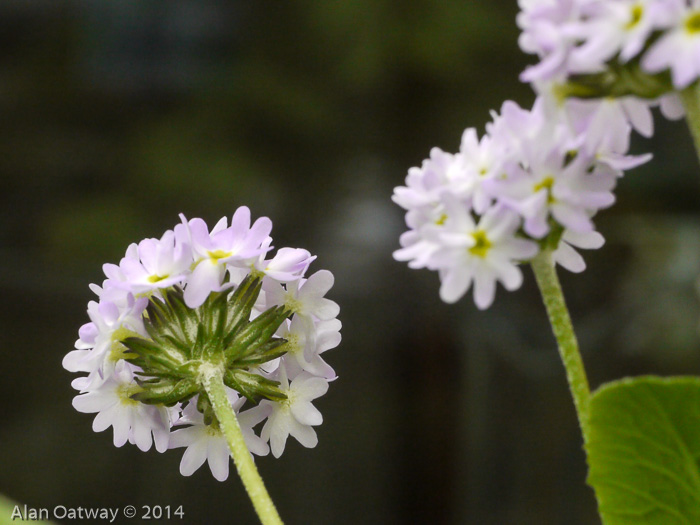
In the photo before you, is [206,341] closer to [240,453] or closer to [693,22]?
[240,453]

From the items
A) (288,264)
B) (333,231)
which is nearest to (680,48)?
(288,264)

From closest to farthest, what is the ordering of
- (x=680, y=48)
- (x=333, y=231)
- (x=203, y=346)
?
(x=680, y=48) → (x=203, y=346) → (x=333, y=231)

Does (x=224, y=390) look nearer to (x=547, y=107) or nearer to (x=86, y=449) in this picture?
(x=547, y=107)

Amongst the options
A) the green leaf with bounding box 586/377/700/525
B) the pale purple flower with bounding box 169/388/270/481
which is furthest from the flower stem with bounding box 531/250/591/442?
the pale purple flower with bounding box 169/388/270/481

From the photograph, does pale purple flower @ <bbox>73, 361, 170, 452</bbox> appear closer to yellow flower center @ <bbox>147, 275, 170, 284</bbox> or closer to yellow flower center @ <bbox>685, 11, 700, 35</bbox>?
yellow flower center @ <bbox>147, 275, 170, 284</bbox>

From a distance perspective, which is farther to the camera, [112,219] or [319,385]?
[112,219]

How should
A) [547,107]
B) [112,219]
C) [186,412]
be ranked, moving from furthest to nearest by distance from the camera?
[112,219], [186,412], [547,107]

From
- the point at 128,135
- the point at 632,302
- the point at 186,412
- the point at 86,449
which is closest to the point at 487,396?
the point at 632,302
